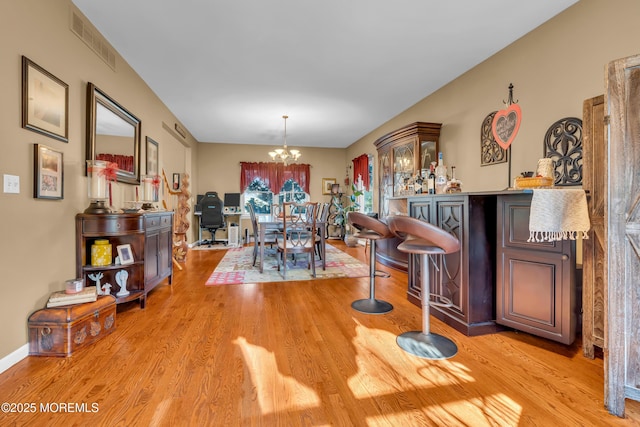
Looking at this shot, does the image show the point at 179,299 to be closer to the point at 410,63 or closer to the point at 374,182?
the point at 410,63

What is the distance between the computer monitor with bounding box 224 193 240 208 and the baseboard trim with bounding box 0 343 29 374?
19.1 ft

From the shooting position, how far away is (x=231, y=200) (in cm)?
761

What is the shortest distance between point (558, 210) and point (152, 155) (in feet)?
15.6

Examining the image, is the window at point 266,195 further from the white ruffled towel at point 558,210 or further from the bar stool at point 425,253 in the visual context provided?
the white ruffled towel at point 558,210

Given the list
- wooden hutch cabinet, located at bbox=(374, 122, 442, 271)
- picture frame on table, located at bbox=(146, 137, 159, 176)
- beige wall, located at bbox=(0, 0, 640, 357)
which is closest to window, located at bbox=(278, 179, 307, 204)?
wooden hutch cabinet, located at bbox=(374, 122, 442, 271)

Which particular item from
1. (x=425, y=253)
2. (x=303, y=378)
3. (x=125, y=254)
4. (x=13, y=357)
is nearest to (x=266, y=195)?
(x=125, y=254)

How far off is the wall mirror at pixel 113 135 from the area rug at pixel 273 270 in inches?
67.2

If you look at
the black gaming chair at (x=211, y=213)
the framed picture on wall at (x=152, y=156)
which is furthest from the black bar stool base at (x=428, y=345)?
the black gaming chair at (x=211, y=213)

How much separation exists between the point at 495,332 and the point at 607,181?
4.47 ft

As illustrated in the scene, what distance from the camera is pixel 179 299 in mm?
3002

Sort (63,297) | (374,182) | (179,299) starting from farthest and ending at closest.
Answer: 1. (374,182)
2. (179,299)
3. (63,297)

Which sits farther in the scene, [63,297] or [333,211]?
[333,211]

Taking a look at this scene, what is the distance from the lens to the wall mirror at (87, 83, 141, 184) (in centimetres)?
260

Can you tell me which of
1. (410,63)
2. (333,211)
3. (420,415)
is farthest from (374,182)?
(420,415)
